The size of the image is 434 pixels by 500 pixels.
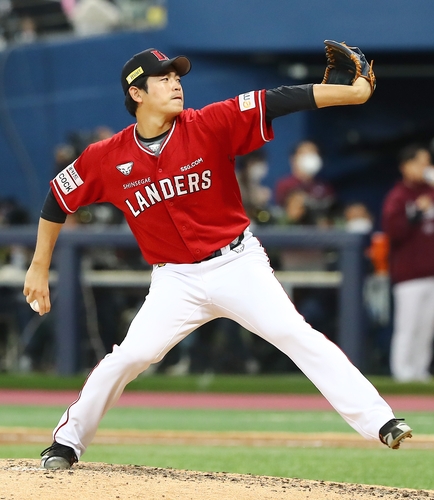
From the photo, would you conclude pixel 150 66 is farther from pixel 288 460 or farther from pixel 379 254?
pixel 379 254

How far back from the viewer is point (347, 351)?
33.0 ft

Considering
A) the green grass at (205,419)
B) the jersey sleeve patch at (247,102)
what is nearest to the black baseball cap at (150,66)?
the jersey sleeve patch at (247,102)

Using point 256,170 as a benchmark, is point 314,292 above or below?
below

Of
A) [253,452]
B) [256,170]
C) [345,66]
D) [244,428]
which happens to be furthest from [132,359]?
[256,170]

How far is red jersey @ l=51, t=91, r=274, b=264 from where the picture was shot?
5.07 m

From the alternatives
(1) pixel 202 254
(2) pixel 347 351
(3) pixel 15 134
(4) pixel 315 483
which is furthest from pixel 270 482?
(3) pixel 15 134

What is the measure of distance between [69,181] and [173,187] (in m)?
0.57

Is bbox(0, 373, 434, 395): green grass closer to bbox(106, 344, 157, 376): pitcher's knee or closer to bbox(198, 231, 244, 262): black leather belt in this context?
bbox(198, 231, 244, 262): black leather belt

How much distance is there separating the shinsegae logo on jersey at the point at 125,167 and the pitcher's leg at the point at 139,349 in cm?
54

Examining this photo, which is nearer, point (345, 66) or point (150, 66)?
Answer: point (345, 66)

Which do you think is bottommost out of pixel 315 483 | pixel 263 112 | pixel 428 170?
pixel 315 483

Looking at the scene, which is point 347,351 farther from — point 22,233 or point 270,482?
point 270,482

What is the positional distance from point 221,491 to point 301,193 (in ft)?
20.8

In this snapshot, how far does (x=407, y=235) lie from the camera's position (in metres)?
10.1
